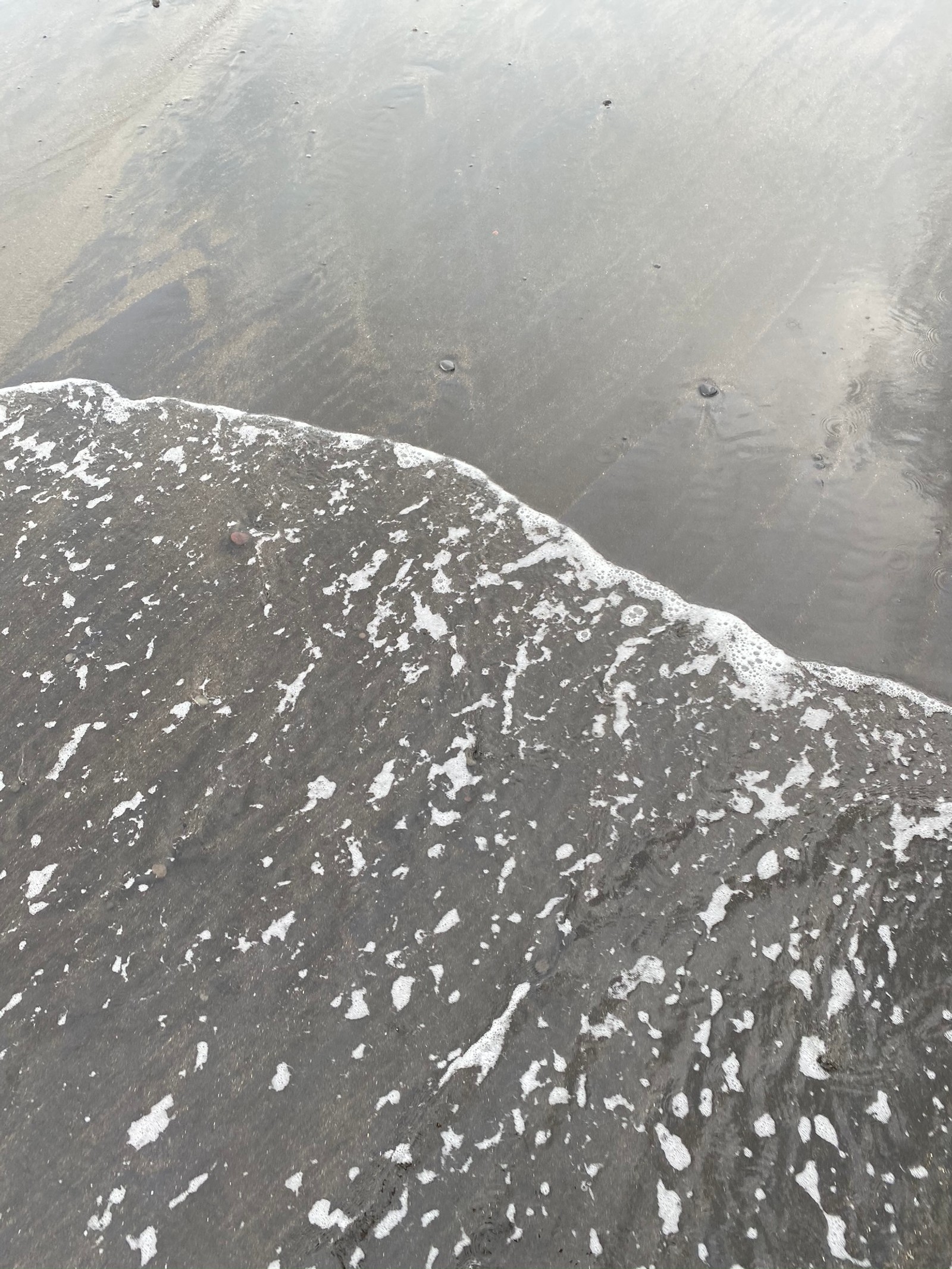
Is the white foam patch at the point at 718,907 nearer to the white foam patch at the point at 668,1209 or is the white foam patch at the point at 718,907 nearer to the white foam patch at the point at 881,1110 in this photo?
the white foam patch at the point at 881,1110

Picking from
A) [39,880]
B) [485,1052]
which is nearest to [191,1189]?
[485,1052]

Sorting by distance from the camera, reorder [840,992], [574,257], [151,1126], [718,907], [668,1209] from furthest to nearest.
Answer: [574,257]
[718,907]
[840,992]
[151,1126]
[668,1209]

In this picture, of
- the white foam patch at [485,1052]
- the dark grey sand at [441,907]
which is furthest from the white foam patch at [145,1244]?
the white foam patch at [485,1052]

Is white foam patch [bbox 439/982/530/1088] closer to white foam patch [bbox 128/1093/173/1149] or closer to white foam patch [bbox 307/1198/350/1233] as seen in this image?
white foam patch [bbox 307/1198/350/1233]

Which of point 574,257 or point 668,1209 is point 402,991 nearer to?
point 668,1209

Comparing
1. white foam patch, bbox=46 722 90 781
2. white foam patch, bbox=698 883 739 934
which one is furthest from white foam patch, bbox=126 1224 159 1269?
white foam patch, bbox=698 883 739 934

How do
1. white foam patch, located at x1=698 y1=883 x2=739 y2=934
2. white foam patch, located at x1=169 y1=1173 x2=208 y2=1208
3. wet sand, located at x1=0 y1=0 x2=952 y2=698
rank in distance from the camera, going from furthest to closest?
wet sand, located at x1=0 y1=0 x2=952 y2=698
white foam patch, located at x1=698 y1=883 x2=739 y2=934
white foam patch, located at x1=169 y1=1173 x2=208 y2=1208

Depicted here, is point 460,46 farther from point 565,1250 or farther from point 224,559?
point 565,1250
